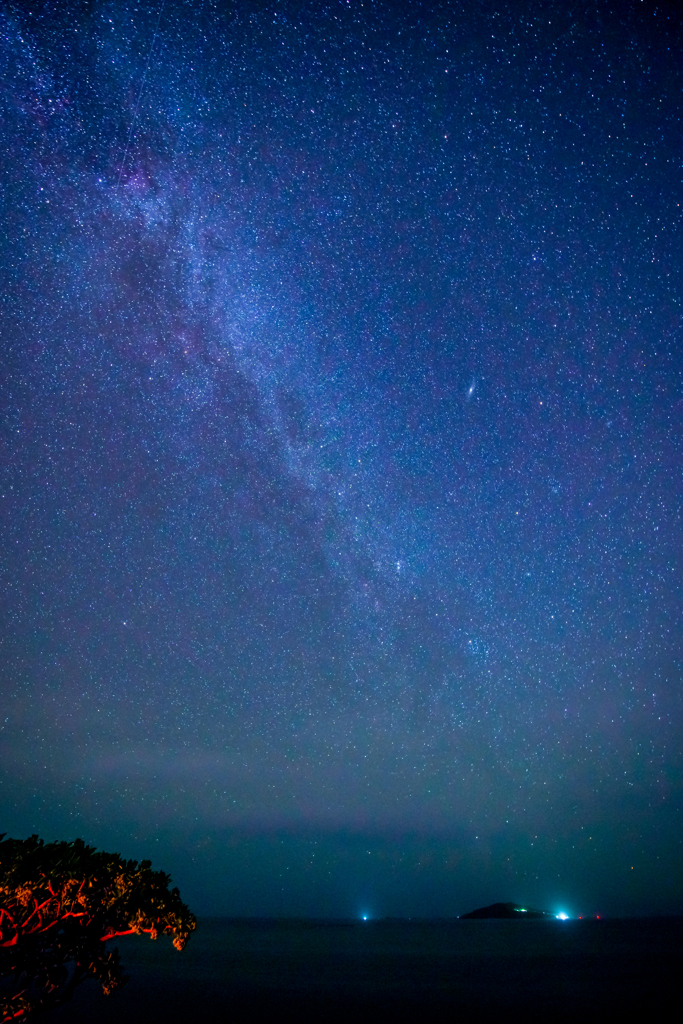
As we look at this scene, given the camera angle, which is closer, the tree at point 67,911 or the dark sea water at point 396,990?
the tree at point 67,911

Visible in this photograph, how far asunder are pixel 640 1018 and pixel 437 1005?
13785 millimetres

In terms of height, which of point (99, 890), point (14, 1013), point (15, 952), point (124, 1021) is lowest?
point (124, 1021)

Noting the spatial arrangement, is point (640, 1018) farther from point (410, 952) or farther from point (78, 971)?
point (410, 952)

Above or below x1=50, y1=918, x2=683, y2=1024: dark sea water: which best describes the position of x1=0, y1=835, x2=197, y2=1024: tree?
above

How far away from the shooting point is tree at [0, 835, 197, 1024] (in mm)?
12500

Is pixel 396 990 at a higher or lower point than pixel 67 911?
lower

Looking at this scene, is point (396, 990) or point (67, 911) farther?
point (396, 990)

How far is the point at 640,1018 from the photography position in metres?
37.3

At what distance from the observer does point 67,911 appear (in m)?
13.2

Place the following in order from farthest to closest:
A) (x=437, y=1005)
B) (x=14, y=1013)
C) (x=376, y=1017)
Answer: (x=437, y=1005), (x=376, y=1017), (x=14, y=1013)

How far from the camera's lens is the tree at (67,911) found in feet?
41.0

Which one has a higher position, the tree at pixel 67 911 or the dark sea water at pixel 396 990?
the tree at pixel 67 911

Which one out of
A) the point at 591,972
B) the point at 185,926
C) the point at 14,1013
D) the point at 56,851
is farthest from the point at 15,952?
the point at 591,972

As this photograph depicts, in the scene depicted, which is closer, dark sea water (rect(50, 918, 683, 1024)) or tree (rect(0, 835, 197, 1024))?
tree (rect(0, 835, 197, 1024))
